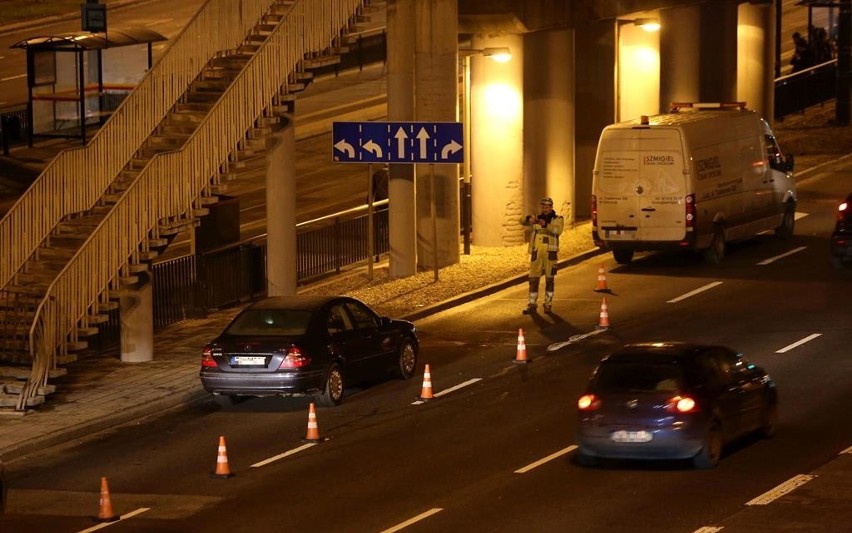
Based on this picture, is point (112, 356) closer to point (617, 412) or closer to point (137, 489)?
point (137, 489)

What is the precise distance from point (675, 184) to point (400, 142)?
5.03 metres

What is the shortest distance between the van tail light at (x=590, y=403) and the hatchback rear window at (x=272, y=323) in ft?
17.1

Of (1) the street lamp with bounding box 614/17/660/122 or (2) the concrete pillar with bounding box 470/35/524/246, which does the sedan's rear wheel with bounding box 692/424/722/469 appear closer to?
(2) the concrete pillar with bounding box 470/35/524/246

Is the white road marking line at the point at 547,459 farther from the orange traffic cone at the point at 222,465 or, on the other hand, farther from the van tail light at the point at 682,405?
the orange traffic cone at the point at 222,465

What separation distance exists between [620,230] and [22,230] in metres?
11.6

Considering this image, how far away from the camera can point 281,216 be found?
30359mm

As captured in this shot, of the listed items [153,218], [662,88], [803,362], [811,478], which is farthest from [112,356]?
[662,88]

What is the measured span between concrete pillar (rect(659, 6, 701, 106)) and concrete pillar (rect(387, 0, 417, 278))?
11.0 meters

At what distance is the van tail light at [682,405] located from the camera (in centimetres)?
1795

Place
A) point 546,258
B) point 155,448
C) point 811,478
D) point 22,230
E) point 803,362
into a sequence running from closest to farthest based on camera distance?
1. point 811,478
2. point 155,448
3. point 803,362
4. point 22,230
5. point 546,258

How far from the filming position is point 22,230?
2598 cm

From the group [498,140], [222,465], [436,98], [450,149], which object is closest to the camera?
[222,465]

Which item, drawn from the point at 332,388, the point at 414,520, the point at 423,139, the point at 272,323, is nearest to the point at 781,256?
the point at 423,139

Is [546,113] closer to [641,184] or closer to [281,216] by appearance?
[641,184]
